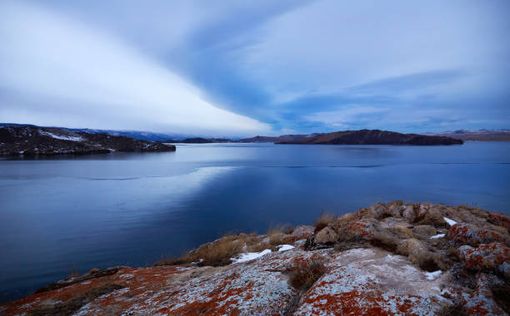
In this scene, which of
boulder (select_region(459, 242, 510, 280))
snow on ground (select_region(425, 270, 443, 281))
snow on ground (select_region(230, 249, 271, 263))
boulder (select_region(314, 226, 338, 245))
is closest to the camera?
boulder (select_region(459, 242, 510, 280))

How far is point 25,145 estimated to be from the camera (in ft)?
304

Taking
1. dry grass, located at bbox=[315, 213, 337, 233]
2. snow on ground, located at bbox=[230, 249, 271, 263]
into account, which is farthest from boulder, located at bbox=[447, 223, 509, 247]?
snow on ground, located at bbox=[230, 249, 271, 263]

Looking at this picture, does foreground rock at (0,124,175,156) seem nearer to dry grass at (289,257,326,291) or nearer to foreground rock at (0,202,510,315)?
foreground rock at (0,202,510,315)

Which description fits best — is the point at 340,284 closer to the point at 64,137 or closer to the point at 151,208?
the point at 151,208

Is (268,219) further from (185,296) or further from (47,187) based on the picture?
(47,187)

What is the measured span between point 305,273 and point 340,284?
2.41 feet

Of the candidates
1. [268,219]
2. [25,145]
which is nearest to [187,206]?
[268,219]

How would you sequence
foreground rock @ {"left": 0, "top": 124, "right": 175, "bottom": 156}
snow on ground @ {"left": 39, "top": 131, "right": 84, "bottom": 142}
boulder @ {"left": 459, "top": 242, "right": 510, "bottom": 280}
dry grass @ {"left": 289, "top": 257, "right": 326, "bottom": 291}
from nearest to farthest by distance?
boulder @ {"left": 459, "top": 242, "right": 510, "bottom": 280}, dry grass @ {"left": 289, "top": 257, "right": 326, "bottom": 291}, foreground rock @ {"left": 0, "top": 124, "right": 175, "bottom": 156}, snow on ground @ {"left": 39, "top": 131, "right": 84, "bottom": 142}

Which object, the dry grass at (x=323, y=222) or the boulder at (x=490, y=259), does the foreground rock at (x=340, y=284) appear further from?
the dry grass at (x=323, y=222)

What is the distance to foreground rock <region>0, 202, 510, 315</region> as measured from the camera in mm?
3418

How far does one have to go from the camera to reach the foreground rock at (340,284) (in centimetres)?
342

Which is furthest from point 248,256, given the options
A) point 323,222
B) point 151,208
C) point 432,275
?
point 151,208

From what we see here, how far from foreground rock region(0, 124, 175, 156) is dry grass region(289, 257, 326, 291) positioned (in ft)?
359

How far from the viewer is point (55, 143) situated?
324 feet
